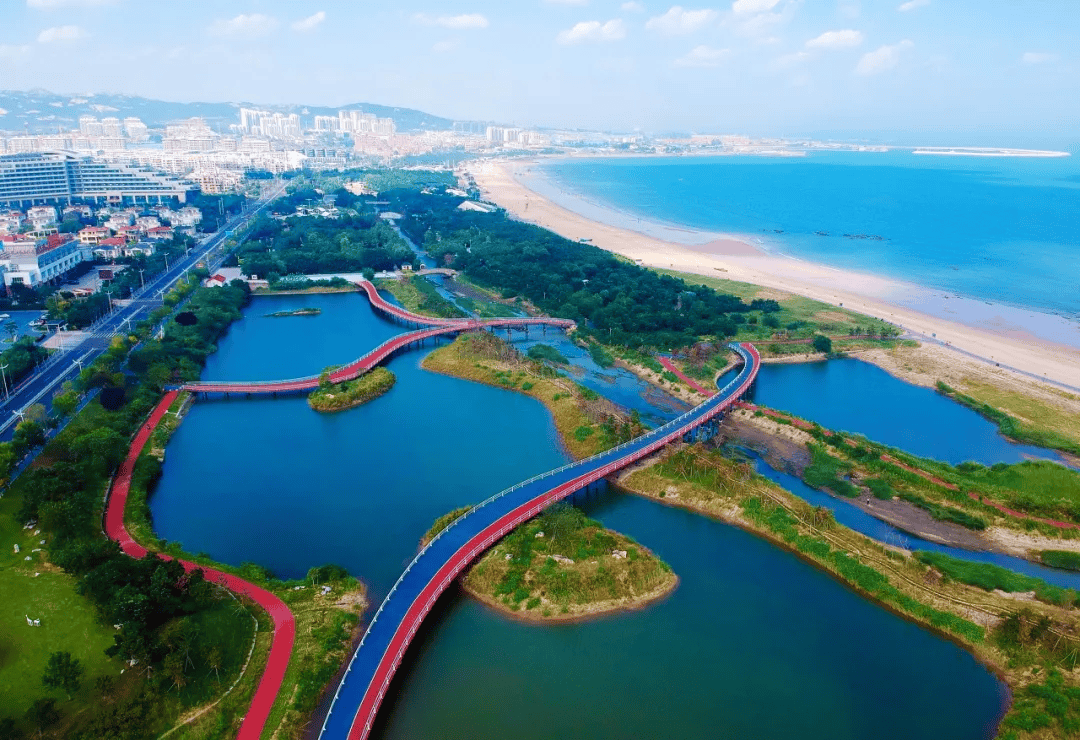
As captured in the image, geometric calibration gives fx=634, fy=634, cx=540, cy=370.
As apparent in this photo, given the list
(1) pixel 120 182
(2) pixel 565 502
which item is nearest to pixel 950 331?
(2) pixel 565 502

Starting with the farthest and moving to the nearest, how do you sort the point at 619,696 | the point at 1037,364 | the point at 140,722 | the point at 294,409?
the point at 1037,364, the point at 294,409, the point at 619,696, the point at 140,722

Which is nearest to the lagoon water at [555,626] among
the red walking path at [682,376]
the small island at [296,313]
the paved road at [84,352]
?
the paved road at [84,352]

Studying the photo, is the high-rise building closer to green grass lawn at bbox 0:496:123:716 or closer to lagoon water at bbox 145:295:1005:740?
lagoon water at bbox 145:295:1005:740

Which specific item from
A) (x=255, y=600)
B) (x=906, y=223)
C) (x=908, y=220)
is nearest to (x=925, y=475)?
(x=255, y=600)

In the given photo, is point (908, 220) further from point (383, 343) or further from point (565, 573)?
point (565, 573)

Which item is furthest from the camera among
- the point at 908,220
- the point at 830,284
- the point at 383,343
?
the point at 908,220

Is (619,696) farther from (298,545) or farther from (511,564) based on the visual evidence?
(298,545)
